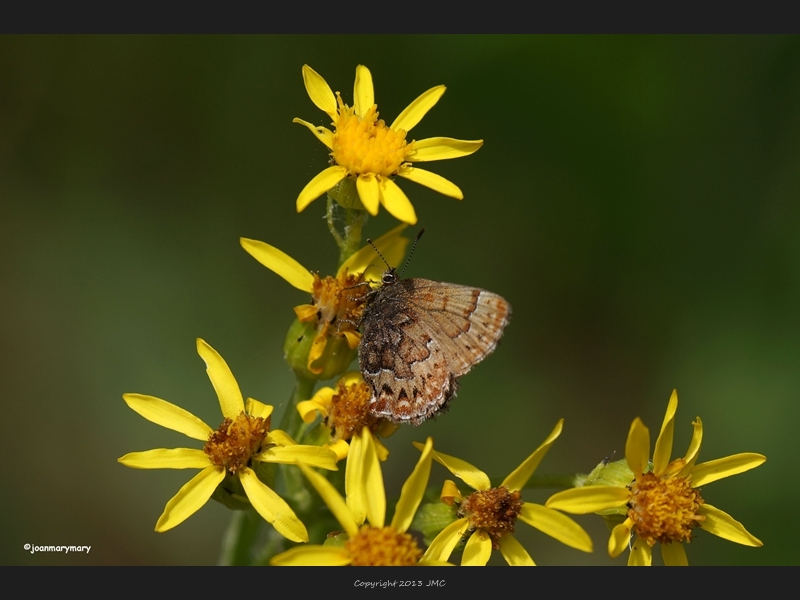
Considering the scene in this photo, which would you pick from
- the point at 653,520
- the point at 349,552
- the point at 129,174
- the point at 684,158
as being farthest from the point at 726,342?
the point at 129,174

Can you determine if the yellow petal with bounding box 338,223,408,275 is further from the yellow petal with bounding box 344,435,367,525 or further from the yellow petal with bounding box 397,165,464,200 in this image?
the yellow petal with bounding box 344,435,367,525

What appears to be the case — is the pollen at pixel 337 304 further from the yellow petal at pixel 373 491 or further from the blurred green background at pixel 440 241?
the blurred green background at pixel 440 241

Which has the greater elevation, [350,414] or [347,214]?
[347,214]

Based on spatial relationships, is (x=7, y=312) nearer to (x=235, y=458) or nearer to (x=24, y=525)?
(x=24, y=525)

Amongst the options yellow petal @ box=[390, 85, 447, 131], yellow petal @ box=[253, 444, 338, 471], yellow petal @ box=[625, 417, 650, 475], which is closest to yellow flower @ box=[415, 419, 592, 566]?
yellow petal @ box=[625, 417, 650, 475]

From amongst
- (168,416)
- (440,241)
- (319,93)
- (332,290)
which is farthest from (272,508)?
(440,241)

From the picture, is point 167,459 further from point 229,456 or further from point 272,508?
point 272,508
